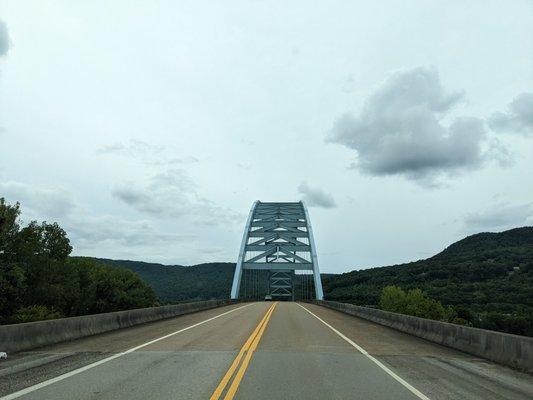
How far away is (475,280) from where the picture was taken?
378 feet

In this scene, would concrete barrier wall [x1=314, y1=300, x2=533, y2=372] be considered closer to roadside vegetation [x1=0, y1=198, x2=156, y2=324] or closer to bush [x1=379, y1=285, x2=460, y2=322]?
roadside vegetation [x1=0, y1=198, x2=156, y2=324]

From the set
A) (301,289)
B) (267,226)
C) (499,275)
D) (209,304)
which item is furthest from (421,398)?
(499,275)

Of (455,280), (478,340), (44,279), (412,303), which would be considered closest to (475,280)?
(455,280)

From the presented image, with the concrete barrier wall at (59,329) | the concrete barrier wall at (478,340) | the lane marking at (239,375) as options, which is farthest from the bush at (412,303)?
the lane marking at (239,375)

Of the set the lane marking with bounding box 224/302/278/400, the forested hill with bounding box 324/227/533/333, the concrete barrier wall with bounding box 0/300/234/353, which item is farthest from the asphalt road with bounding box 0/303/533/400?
the forested hill with bounding box 324/227/533/333

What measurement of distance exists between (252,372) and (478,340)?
6.18 metres

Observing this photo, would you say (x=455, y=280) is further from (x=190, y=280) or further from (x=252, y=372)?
(x=252, y=372)

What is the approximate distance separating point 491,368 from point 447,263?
134 meters

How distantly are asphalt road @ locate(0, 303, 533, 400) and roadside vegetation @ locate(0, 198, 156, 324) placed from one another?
1338cm

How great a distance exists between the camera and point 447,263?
449 ft

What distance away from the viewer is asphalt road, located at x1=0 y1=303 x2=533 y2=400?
24.2 feet

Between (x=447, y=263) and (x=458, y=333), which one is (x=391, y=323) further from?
(x=447, y=263)

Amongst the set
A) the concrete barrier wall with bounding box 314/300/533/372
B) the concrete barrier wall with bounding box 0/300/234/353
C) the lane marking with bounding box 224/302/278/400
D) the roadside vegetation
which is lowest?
the lane marking with bounding box 224/302/278/400

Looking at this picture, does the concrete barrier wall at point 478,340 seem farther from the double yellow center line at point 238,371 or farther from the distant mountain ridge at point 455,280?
the distant mountain ridge at point 455,280
